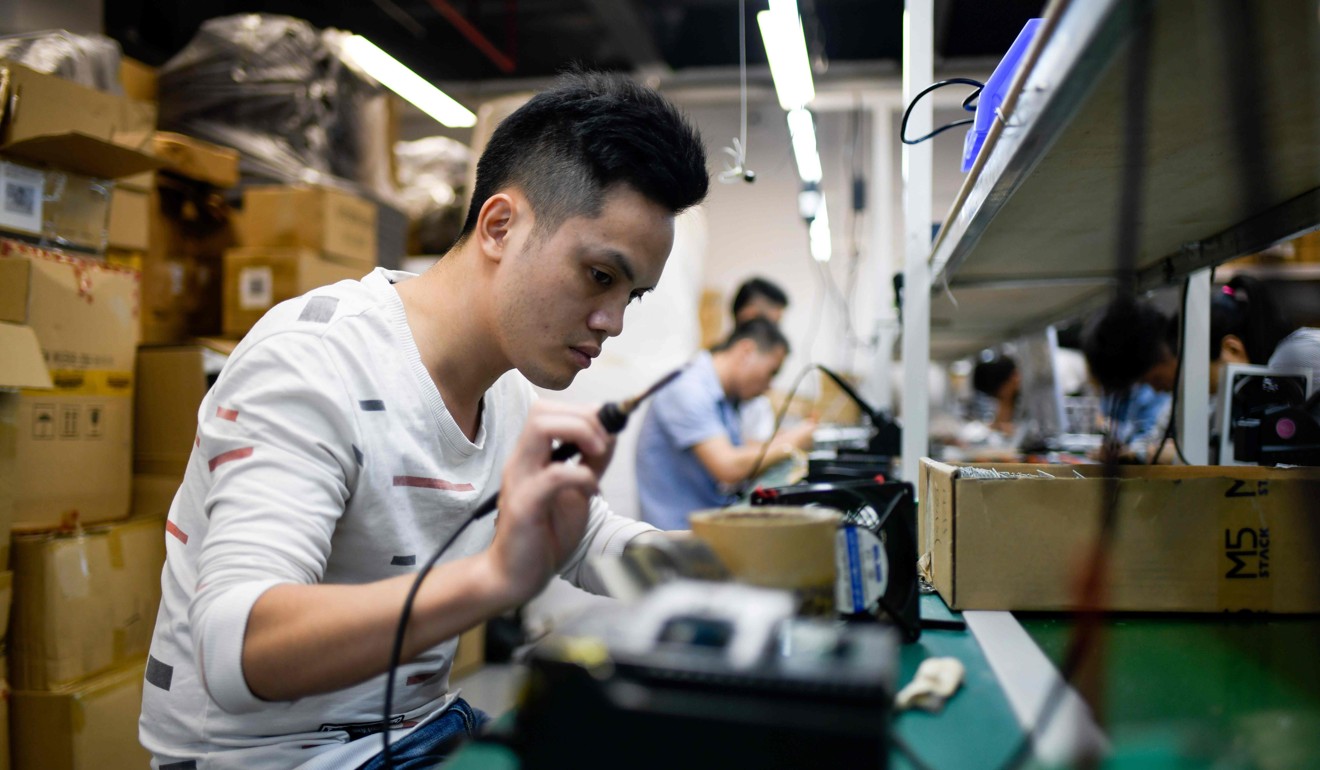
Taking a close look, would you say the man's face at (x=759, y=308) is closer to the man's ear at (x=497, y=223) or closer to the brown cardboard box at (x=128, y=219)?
the brown cardboard box at (x=128, y=219)

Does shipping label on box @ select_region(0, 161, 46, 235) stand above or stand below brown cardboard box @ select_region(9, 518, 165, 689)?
above

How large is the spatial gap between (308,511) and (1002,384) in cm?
462

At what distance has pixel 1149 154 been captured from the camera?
0.82 m

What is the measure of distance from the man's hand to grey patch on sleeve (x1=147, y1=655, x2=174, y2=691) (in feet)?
1.61

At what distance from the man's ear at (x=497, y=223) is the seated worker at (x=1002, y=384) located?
13.8 feet

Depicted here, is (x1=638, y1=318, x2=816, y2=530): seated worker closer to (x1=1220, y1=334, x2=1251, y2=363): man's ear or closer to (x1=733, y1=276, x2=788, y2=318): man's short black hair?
(x1=733, y1=276, x2=788, y2=318): man's short black hair

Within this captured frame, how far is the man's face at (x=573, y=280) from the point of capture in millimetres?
887

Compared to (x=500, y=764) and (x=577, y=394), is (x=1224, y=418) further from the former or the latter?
(x=577, y=394)

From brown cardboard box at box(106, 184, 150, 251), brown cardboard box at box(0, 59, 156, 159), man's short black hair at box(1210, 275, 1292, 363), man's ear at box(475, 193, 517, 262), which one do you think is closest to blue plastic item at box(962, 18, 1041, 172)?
man's ear at box(475, 193, 517, 262)

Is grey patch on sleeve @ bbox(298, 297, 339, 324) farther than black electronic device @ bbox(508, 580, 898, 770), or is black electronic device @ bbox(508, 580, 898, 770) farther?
grey patch on sleeve @ bbox(298, 297, 339, 324)

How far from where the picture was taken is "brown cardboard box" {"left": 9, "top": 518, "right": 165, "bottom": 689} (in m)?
1.70

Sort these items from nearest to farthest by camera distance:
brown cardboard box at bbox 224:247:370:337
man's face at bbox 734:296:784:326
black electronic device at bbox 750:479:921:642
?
black electronic device at bbox 750:479:921:642
brown cardboard box at bbox 224:247:370:337
man's face at bbox 734:296:784:326

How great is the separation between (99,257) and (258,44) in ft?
3.17

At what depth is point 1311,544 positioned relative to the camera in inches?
36.1
